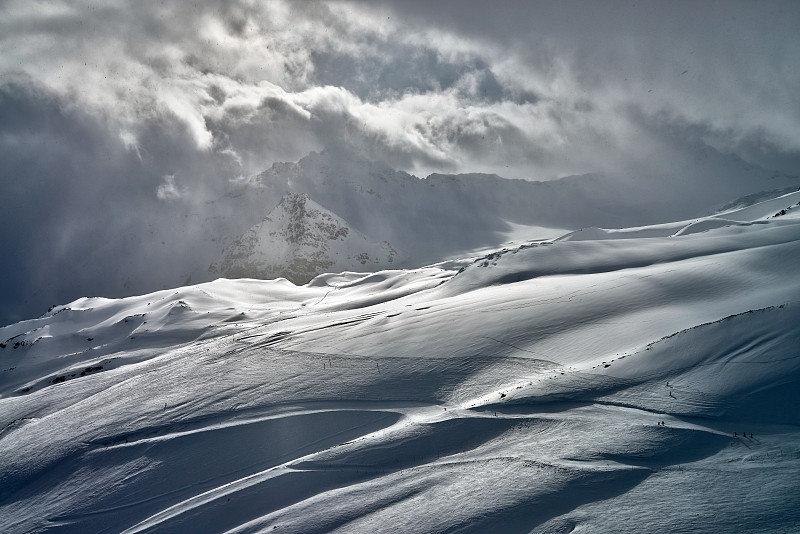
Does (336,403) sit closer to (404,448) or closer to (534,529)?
(404,448)

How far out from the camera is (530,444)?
49.3ft

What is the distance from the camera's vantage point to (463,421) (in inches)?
674

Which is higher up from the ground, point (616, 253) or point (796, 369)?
point (616, 253)

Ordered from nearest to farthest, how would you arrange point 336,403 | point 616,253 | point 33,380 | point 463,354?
point 336,403 → point 463,354 → point 33,380 → point 616,253

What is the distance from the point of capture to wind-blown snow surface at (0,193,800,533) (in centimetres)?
1234

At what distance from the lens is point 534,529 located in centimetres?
1130

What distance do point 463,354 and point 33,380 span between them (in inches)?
1243

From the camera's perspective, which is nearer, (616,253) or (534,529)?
(534,529)

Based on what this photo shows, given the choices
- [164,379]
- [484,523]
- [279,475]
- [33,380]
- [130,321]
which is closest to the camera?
[484,523]

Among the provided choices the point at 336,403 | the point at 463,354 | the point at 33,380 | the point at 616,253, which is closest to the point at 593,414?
the point at 463,354

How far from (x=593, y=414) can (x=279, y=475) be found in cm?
983

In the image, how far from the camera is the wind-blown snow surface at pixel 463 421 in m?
12.3

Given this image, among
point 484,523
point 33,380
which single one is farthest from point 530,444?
point 33,380

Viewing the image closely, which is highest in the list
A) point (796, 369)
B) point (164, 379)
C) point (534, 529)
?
point (164, 379)
